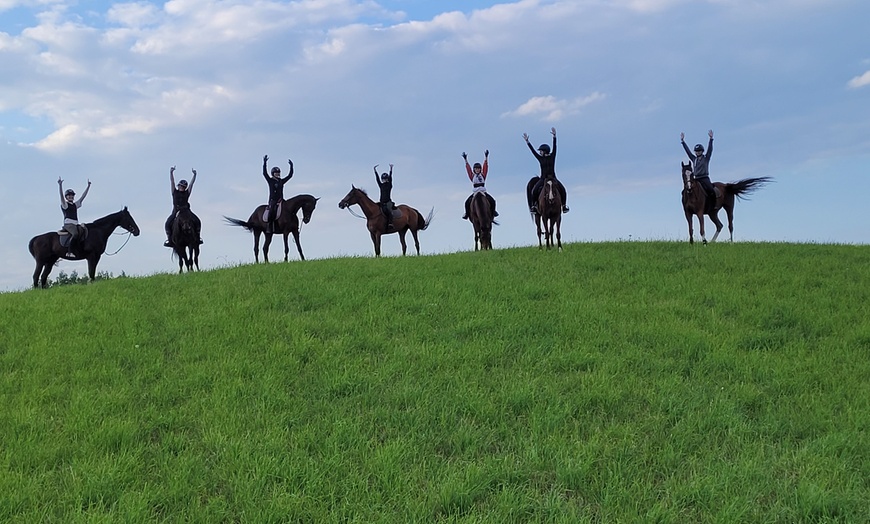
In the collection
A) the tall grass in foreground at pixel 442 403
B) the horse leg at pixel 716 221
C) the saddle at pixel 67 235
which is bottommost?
the tall grass in foreground at pixel 442 403

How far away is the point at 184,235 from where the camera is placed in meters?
20.8

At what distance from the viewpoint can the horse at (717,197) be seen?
1973 cm

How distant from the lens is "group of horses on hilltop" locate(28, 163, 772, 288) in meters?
19.7

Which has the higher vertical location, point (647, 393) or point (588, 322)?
point (588, 322)

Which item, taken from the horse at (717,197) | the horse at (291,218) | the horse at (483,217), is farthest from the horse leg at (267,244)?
the horse at (717,197)

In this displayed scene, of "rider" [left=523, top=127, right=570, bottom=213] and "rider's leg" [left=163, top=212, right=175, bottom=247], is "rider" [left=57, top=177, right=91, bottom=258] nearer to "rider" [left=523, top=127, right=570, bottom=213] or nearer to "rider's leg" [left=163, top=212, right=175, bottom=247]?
"rider's leg" [left=163, top=212, right=175, bottom=247]

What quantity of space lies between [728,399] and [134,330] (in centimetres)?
873

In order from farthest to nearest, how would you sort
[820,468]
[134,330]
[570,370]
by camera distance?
1. [134,330]
2. [570,370]
3. [820,468]

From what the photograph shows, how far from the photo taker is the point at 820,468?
614cm

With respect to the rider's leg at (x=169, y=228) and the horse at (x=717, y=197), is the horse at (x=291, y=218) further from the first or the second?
the horse at (x=717, y=197)

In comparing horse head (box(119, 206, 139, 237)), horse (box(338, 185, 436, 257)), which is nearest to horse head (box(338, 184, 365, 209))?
horse (box(338, 185, 436, 257))

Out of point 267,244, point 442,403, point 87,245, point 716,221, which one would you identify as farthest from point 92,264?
point 716,221

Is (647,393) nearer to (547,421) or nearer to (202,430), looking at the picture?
(547,421)

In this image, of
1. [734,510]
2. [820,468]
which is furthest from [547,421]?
[820,468]
